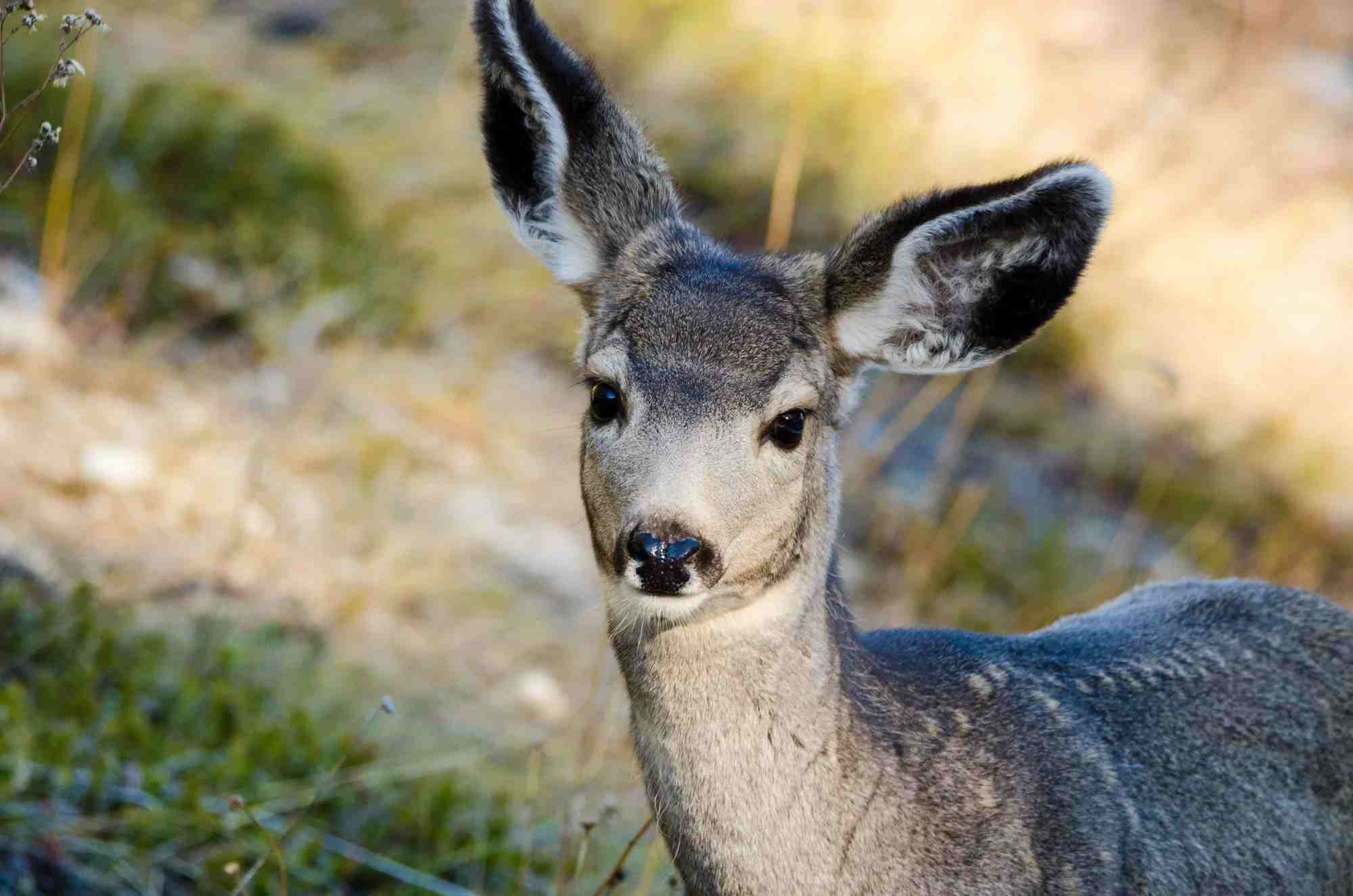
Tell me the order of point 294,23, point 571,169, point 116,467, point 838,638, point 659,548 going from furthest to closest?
point 294,23 < point 116,467 < point 571,169 < point 838,638 < point 659,548

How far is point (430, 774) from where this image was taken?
5.48 metres

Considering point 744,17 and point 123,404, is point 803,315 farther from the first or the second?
point 744,17

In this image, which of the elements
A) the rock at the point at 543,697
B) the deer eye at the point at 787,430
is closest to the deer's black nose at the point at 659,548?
the deer eye at the point at 787,430

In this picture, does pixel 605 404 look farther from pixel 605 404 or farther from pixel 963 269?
pixel 963 269

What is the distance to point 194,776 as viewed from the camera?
193 inches

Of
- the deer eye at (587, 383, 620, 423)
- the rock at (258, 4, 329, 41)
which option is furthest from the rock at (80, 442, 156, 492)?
the rock at (258, 4, 329, 41)

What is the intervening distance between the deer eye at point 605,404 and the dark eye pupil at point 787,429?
363 millimetres

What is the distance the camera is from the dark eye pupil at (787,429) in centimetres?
353

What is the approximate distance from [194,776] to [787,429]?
8.19 ft

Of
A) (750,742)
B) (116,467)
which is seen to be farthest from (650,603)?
(116,467)

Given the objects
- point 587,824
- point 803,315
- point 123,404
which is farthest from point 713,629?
point 123,404

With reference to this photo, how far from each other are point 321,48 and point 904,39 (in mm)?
4078

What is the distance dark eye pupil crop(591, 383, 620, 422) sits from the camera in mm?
3566

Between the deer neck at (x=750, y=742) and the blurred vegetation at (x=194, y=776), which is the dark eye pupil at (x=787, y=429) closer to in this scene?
Answer: the deer neck at (x=750, y=742)
